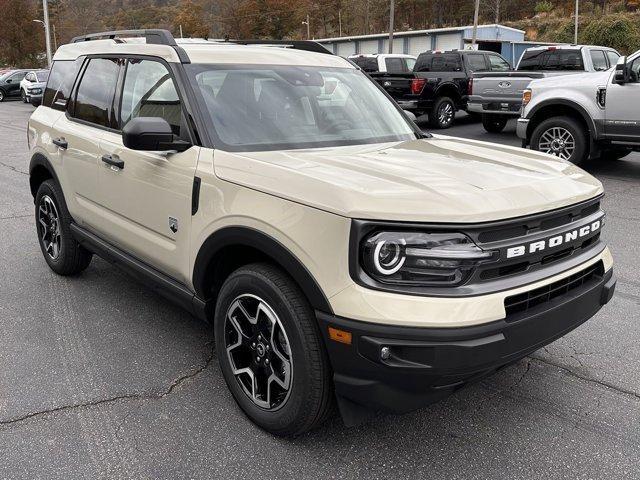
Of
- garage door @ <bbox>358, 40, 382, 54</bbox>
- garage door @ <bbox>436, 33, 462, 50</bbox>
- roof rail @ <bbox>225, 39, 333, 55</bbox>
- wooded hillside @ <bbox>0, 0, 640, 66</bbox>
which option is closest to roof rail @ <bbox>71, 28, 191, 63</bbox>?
roof rail @ <bbox>225, 39, 333, 55</bbox>

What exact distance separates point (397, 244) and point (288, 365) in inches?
30.1

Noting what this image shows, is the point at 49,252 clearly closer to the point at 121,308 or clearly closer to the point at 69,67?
the point at 121,308

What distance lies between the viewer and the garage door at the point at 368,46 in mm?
47031

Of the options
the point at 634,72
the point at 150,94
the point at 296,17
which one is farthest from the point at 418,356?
the point at 296,17

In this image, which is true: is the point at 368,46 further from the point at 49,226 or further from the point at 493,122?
the point at 49,226

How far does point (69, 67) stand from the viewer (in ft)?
15.4

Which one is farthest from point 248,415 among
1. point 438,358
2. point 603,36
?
point 603,36

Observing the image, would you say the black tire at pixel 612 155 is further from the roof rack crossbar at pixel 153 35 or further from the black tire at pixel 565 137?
the roof rack crossbar at pixel 153 35

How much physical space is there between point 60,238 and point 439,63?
13423 millimetres

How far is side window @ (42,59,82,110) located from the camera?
462cm

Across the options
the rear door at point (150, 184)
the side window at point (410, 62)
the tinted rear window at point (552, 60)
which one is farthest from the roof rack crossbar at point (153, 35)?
the side window at point (410, 62)

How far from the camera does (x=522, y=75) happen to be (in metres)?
13.1

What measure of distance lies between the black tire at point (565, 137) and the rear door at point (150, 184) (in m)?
7.22

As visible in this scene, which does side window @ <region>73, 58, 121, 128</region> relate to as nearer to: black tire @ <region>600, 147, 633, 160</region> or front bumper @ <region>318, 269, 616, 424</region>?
front bumper @ <region>318, 269, 616, 424</region>
